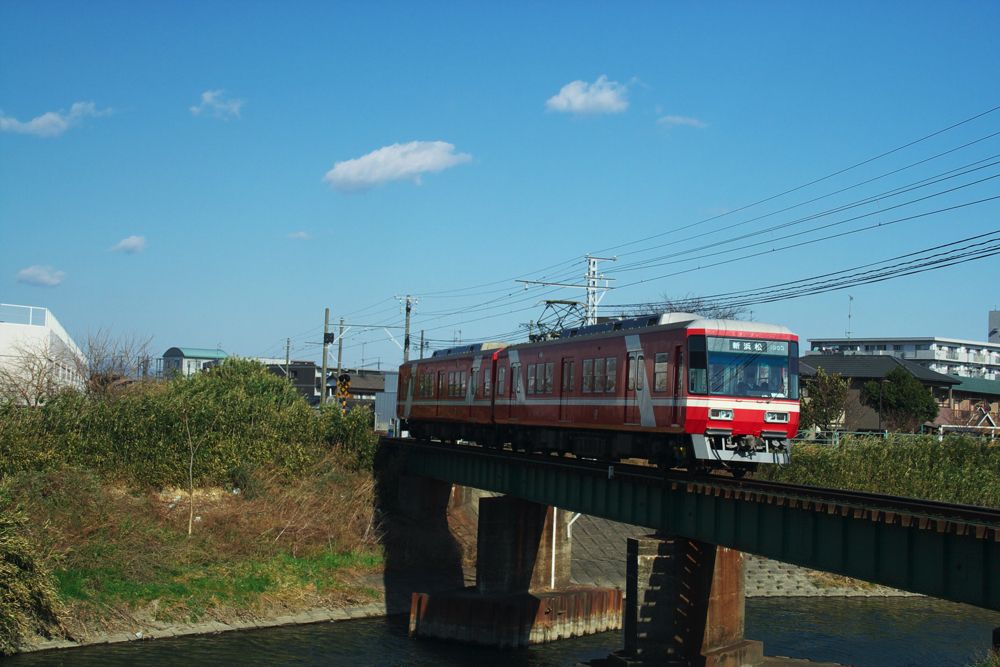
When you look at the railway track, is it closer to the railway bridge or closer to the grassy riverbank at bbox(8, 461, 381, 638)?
the railway bridge

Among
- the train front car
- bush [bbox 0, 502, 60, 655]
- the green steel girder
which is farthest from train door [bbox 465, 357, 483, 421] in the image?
bush [bbox 0, 502, 60, 655]

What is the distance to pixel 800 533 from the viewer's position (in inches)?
688

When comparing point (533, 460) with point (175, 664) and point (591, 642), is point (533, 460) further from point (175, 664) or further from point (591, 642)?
point (175, 664)

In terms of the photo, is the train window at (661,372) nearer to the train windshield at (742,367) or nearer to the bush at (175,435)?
the train windshield at (742,367)

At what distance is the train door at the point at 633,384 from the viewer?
932 inches

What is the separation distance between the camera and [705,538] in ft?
66.3

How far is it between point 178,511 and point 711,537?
2621 centimetres

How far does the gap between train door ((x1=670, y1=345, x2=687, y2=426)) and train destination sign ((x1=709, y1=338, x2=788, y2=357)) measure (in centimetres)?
79

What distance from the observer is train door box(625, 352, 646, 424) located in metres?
23.7

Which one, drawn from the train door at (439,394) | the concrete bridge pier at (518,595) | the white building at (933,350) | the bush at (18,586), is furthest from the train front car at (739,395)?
the white building at (933,350)

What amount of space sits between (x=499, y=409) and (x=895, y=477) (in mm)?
20543

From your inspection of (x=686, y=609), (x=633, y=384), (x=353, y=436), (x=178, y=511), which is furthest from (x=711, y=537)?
(x=353, y=436)

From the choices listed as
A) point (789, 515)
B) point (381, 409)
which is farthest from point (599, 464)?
point (381, 409)

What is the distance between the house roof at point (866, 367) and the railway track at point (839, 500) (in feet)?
155
